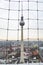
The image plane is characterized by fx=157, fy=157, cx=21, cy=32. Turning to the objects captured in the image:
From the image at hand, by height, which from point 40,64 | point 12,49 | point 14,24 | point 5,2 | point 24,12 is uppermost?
point 5,2

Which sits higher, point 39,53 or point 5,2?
point 5,2

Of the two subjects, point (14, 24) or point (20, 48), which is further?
point (14, 24)

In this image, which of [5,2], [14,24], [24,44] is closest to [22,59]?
[24,44]

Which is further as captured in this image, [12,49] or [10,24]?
[10,24]

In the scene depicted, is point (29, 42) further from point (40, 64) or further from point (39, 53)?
point (40, 64)

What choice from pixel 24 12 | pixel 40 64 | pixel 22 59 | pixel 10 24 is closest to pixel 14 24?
pixel 10 24

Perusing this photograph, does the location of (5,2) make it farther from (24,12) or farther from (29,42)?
(29,42)

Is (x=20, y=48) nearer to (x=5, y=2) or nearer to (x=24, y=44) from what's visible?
(x=24, y=44)

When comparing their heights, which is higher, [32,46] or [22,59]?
[32,46]
